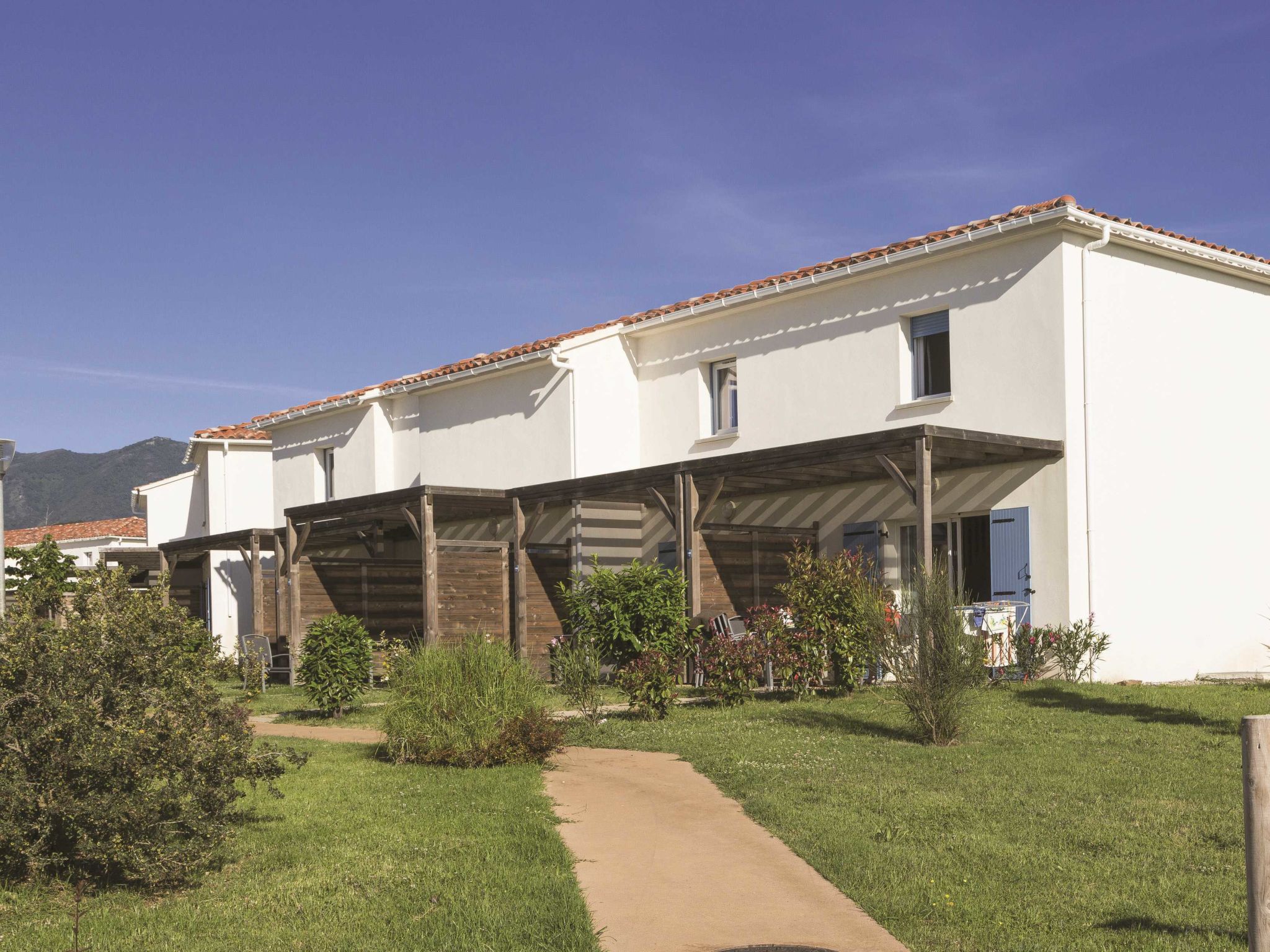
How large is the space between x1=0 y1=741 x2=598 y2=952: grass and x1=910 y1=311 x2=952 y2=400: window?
9926mm

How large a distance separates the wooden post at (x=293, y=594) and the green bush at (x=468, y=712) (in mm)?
10221

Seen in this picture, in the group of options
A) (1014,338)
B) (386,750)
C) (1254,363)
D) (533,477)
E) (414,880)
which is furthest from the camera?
(533,477)

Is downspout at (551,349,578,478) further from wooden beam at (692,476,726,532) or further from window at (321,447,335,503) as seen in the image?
window at (321,447,335,503)

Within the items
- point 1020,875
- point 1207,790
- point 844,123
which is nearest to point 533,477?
point 844,123

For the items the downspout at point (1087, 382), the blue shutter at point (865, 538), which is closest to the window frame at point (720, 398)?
the blue shutter at point (865, 538)

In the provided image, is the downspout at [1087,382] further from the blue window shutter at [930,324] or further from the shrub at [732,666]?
the shrub at [732,666]

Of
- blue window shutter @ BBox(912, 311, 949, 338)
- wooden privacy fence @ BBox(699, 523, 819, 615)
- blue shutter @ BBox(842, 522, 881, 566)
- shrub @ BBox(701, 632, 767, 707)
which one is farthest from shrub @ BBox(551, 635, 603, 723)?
blue window shutter @ BBox(912, 311, 949, 338)

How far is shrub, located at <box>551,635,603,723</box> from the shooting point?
12.0 m

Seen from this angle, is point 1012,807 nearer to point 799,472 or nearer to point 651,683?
point 651,683

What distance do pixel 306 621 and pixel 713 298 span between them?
9006 mm

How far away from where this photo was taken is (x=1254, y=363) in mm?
16812

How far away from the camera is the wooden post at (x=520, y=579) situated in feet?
59.0

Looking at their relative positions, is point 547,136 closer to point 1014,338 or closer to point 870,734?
point 1014,338

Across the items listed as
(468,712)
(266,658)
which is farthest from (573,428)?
(468,712)
